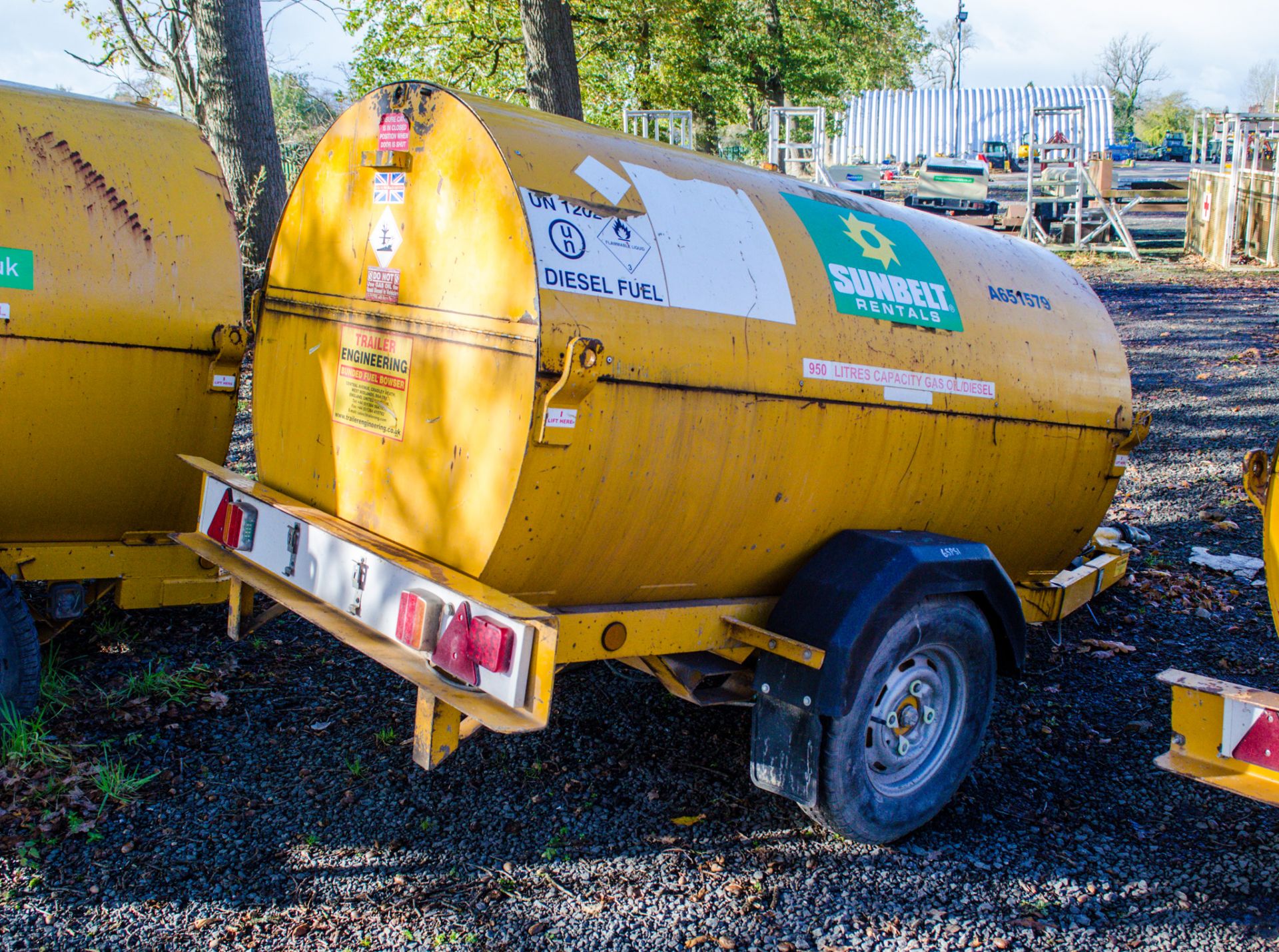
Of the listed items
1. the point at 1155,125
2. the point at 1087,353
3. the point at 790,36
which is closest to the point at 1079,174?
the point at 790,36

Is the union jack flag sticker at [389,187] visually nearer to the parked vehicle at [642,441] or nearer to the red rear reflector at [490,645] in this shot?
the parked vehicle at [642,441]

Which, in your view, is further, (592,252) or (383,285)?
(383,285)

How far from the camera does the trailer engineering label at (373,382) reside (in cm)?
318

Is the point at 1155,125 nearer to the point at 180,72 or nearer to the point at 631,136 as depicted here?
the point at 180,72

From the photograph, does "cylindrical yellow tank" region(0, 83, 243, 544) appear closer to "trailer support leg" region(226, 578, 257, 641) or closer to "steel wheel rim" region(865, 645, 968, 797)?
"trailer support leg" region(226, 578, 257, 641)

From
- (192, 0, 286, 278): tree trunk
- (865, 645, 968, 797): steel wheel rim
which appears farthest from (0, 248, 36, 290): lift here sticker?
(192, 0, 286, 278): tree trunk

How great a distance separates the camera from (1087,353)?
433cm

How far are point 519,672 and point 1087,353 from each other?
9.92 ft

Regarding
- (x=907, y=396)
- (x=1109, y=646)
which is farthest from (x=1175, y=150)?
(x=907, y=396)

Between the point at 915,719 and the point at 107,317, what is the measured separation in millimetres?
3527

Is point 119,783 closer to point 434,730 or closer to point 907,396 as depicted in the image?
point 434,730

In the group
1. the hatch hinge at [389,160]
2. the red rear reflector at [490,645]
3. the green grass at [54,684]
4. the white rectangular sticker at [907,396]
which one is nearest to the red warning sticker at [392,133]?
the hatch hinge at [389,160]

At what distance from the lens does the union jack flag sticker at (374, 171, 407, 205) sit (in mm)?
3195

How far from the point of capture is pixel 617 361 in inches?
109
